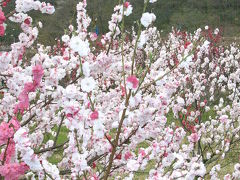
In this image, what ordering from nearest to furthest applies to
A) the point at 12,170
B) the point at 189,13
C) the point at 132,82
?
the point at 12,170 → the point at 132,82 → the point at 189,13

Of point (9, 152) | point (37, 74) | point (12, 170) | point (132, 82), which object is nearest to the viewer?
point (12, 170)

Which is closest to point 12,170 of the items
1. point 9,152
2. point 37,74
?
point 9,152

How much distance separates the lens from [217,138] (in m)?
5.91

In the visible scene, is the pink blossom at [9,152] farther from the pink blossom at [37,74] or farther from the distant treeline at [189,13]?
the distant treeline at [189,13]

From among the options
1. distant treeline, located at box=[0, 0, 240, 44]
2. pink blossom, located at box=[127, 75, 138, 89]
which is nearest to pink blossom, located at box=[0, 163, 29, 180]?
pink blossom, located at box=[127, 75, 138, 89]

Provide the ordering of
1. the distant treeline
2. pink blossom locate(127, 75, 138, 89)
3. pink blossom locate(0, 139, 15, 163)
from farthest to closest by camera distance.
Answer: the distant treeline
pink blossom locate(127, 75, 138, 89)
pink blossom locate(0, 139, 15, 163)

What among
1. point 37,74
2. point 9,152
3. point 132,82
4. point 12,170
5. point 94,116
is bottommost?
point 12,170

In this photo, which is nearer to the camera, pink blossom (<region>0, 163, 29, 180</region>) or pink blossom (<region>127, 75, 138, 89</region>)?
pink blossom (<region>0, 163, 29, 180</region>)

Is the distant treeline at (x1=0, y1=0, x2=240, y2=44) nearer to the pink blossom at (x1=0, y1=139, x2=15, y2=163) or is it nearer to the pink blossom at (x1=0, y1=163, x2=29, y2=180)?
the pink blossom at (x1=0, y1=139, x2=15, y2=163)

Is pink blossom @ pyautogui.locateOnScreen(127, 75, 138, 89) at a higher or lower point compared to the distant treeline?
lower

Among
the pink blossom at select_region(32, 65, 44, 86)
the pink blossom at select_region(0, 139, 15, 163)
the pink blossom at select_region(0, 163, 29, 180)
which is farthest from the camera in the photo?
the pink blossom at select_region(32, 65, 44, 86)

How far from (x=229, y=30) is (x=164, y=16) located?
718 centimetres

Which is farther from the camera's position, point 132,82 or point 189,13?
point 189,13

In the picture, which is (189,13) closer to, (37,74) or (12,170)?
(37,74)
